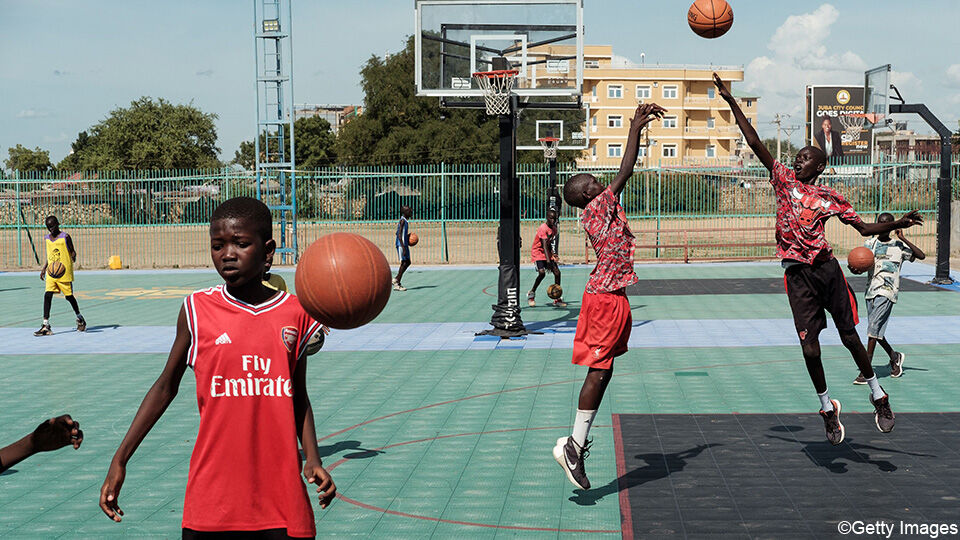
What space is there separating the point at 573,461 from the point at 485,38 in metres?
10.6

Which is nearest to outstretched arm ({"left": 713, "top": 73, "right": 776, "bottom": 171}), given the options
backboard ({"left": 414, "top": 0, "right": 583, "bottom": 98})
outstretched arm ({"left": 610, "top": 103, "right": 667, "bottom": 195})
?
outstretched arm ({"left": 610, "top": 103, "right": 667, "bottom": 195})

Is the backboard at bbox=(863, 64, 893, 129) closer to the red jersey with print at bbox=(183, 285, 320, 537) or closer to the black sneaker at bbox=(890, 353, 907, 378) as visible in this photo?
the black sneaker at bbox=(890, 353, 907, 378)

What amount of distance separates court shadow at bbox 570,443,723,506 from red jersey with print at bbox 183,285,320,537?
281 cm

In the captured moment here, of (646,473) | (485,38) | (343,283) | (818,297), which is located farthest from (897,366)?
(485,38)

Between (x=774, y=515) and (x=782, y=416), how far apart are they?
8.76ft

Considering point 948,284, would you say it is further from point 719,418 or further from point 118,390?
point 118,390

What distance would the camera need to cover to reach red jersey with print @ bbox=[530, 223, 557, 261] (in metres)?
15.0

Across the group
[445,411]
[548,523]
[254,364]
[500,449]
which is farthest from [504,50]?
[254,364]

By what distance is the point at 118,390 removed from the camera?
32.2ft

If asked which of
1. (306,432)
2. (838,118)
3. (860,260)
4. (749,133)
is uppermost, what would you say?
(838,118)

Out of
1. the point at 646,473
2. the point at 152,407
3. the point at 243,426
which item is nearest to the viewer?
the point at 243,426

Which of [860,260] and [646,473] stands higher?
[860,260]

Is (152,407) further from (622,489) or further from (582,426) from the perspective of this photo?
(622,489)

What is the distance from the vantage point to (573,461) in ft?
19.4
